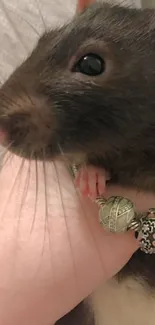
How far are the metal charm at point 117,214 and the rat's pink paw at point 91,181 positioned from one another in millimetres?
29

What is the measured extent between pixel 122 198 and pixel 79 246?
0.10 metres

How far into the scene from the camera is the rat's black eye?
2.36ft

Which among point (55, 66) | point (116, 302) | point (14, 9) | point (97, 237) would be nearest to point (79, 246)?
point (97, 237)

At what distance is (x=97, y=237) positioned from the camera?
2.78 ft

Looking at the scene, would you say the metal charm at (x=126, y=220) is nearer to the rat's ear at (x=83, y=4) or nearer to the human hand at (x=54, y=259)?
the human hand at (x=54, y=259)

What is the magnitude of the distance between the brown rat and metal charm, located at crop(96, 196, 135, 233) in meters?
0.07

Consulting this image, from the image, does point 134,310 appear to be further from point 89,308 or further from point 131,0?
point 131,0

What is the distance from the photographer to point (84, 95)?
719 millimetres

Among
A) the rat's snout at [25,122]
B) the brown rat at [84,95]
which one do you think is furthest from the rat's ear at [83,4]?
the rat's snout at [25,122]

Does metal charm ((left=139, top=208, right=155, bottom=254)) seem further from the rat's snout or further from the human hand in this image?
the rat's snout

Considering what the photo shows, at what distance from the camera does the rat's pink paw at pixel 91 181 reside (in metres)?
0.83

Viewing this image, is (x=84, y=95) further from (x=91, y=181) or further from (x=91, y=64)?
(x=91, y=181)

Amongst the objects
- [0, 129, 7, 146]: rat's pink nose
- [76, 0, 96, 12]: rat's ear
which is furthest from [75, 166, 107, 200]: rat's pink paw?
[76, 0, 96, 12]: rat's ear

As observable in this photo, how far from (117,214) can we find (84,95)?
178mm
